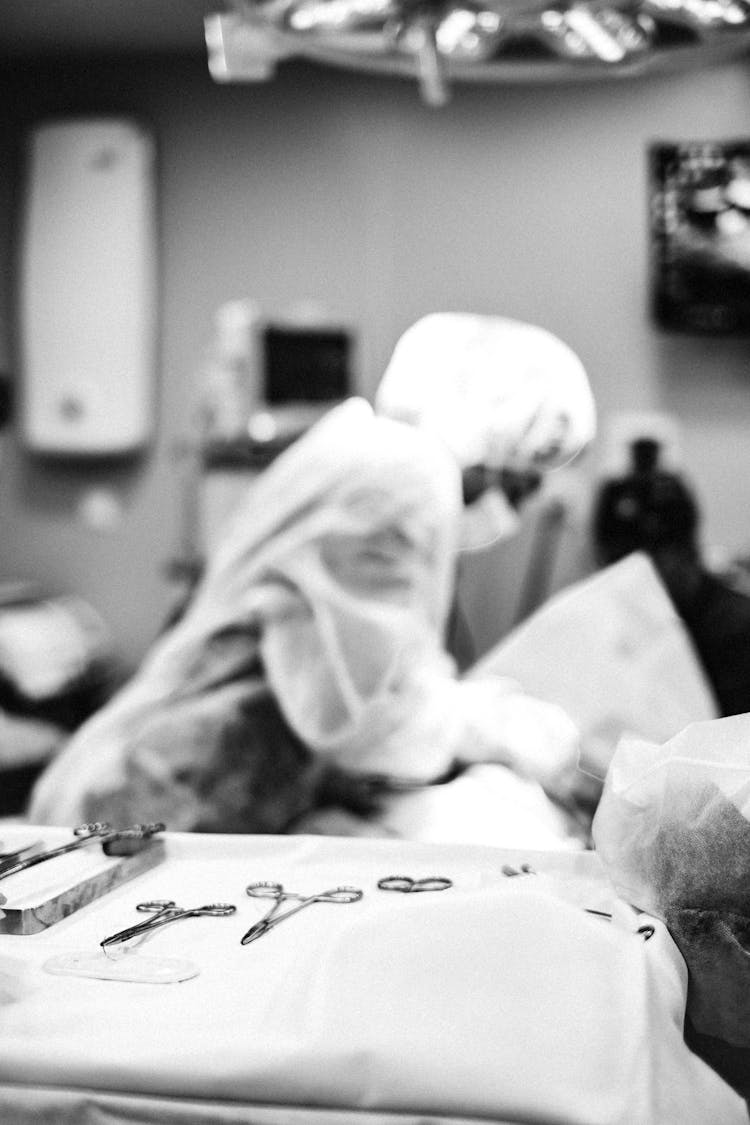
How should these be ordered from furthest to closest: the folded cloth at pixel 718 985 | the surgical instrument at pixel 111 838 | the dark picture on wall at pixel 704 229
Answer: the dark picture on wall at pixel 704 229 → the surgical instrument at pixel 111 838 → the folded cloth at pixel 718 985

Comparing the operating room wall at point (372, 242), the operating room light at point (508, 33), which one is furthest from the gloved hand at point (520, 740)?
the operating room wall at point (372, 242)

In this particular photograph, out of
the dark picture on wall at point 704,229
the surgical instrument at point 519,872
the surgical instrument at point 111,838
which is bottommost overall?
the surgical instrument at point 519,872

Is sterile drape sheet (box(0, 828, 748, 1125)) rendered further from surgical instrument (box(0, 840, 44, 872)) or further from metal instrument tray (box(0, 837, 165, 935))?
surgical instrument (box(0, 840, 44, 872))

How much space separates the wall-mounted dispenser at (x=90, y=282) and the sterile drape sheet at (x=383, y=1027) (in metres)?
3.06

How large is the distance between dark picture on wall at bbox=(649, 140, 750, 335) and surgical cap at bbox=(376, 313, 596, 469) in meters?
0.70

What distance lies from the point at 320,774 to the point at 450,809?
217 millimetres

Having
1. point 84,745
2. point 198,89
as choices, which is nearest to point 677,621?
point 84,745

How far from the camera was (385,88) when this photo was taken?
3615 mm

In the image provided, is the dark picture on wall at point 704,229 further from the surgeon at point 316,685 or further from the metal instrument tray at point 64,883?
the metal instrument tray at point 64,883

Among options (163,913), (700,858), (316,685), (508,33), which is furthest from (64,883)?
(508,33)

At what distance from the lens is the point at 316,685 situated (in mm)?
1598

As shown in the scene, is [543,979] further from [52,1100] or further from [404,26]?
[404,26]

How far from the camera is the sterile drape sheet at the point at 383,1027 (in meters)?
0.54

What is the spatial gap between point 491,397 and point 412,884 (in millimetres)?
1554
